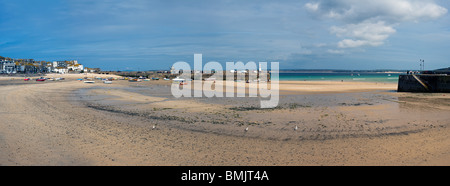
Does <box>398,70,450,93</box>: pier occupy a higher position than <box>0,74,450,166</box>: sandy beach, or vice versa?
<box>398,70,450,93</box>: pier

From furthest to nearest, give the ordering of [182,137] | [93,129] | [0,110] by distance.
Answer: [0,110], [93,129], [182,137]

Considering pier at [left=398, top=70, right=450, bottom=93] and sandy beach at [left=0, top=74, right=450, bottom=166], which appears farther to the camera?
pier at [left=398, top=70, right=450, bottom=93]

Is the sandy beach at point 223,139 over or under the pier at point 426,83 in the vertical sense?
under

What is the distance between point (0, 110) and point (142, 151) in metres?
13.3

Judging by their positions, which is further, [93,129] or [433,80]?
[433,80]

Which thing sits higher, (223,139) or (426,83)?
(426,83)

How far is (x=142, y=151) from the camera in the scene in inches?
325

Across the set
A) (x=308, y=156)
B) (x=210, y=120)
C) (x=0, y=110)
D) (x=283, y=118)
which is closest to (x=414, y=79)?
(x=283, y=118)

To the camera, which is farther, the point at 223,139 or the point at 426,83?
the point at 426,83

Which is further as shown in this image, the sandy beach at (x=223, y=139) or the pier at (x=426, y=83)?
the pier at (x=426, y=83)
